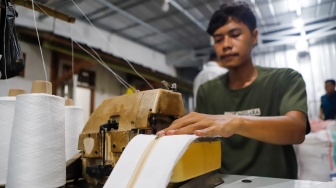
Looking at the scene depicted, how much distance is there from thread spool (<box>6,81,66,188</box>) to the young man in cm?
64

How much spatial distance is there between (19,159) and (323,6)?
A: 343 cm

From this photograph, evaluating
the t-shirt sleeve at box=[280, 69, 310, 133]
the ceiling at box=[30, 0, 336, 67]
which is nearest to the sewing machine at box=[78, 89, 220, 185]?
the t-shirt sleeve at box=[280, 69, 310, 133]

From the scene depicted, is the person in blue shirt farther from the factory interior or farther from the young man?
the young man

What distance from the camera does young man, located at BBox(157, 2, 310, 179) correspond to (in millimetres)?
1080

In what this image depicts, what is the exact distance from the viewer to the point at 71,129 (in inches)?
39.9

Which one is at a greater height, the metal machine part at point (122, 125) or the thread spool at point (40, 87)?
the thread spool at point (40, 87)

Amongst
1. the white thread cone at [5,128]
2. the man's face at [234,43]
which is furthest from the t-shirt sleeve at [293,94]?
the white thread cone at [5,128]

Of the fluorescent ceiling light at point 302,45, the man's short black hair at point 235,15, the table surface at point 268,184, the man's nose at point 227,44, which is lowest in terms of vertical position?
the table surface at point 268,184

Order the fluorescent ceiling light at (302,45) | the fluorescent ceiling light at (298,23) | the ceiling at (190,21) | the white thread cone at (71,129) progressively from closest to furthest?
the white thread cone at (71,129) → the ceiling at (190,21) → the fluorescent ceiling light at (298,23) → the fluorescent ceiling light at (302,45)

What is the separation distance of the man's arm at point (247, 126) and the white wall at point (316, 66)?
3671 mm

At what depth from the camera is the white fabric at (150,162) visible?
0.57 meters

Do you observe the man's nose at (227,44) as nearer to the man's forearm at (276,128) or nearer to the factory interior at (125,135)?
the factory interior at (125,135)

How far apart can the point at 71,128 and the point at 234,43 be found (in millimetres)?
887

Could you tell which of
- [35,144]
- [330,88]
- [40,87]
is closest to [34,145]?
[35,144]
